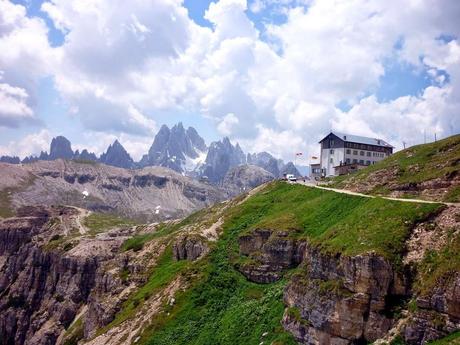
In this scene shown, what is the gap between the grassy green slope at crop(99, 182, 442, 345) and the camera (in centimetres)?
6019

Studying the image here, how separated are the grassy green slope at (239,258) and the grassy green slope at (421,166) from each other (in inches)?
361

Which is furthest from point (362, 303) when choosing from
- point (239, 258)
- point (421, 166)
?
point (239, 258)

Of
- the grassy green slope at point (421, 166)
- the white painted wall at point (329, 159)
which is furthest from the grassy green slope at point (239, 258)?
the white painted wall at point (329, 159)

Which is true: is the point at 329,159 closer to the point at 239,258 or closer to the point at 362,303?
the point at 239,258

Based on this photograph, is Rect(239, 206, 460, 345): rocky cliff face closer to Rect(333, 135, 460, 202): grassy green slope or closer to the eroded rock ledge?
the eroded rock ledge

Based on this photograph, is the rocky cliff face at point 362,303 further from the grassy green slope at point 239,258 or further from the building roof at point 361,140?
the building roof at point 361,140

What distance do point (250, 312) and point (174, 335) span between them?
54.4 feet

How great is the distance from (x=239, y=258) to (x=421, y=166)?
135ft

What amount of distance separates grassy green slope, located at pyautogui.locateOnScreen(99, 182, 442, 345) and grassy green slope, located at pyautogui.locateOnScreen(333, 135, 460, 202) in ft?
30.1

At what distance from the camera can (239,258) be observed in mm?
97062

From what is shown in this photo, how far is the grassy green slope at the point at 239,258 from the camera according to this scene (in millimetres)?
60188

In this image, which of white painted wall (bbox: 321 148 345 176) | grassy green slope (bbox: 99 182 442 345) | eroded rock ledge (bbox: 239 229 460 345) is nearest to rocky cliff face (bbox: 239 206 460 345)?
eroded rock ledge (bbox: 239 229 460 345)

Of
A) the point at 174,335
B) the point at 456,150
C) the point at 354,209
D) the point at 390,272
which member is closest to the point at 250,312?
the point at 174,335

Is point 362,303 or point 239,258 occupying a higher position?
point 239,258
